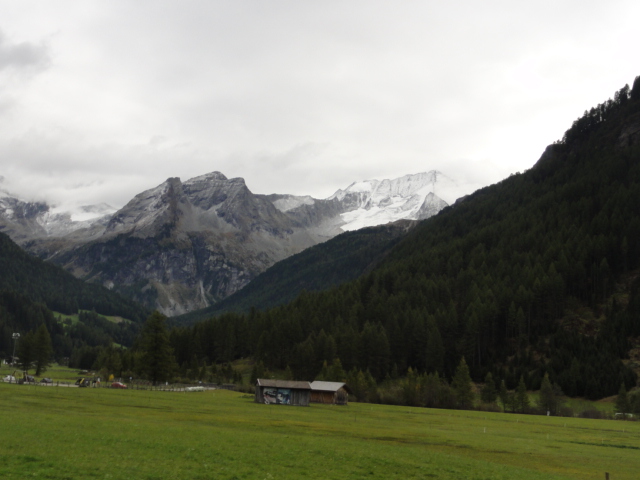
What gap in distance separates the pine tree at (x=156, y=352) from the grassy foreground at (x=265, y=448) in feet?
178

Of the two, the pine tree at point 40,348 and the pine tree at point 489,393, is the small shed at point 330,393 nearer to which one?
the pine tree at point 489,393

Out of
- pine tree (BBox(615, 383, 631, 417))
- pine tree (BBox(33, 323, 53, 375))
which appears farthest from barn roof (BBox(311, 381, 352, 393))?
pine tree (BBox(33, 323, 53, 375))

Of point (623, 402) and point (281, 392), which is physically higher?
point (281, 392)

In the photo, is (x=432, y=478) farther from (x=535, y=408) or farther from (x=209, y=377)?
(x=209, y=377)

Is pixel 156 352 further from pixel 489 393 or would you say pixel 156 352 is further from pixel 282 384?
pixel 489 393

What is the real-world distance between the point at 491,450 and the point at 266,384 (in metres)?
57.3

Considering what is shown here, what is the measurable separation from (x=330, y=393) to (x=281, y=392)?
11.6 meters

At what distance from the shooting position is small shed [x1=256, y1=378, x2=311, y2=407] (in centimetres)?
9995

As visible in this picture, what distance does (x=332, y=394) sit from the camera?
351 feet

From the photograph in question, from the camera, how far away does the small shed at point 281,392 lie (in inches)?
3935

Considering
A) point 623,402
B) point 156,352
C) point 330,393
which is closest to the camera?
point 623,402

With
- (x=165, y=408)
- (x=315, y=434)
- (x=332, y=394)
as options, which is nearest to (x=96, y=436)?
(x=315, y=434)

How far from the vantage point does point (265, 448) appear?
1506 inches

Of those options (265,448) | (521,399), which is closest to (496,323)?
(521,399)
